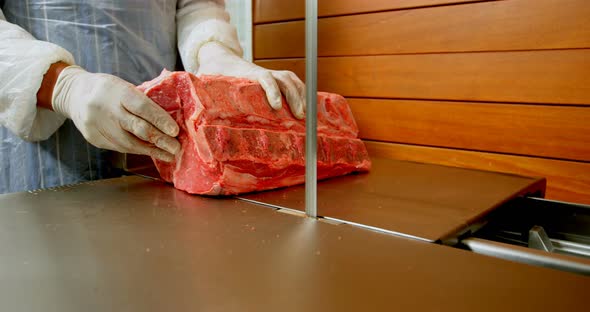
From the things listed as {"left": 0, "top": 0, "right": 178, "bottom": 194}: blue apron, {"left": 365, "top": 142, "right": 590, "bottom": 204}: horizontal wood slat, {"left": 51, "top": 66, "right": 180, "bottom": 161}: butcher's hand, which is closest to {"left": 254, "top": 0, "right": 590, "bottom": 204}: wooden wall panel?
{"left": 365, "top": 142, "right": 590, "bottom": 204}: horizontal wood slat

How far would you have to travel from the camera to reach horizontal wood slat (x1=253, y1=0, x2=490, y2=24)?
200 cm

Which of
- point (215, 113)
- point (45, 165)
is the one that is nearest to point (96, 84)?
point (215, 113)

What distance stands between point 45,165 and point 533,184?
4.75 ft

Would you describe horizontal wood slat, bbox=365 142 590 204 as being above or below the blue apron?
below

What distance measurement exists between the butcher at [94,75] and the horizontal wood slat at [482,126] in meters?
0.78

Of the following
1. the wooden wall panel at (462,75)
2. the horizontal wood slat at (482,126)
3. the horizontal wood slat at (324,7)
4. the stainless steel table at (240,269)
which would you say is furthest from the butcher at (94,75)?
the horizontal wood slat at (482,126)

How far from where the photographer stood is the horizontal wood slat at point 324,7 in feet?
6.57

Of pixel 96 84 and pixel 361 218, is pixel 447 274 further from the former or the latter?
pixel 96 84

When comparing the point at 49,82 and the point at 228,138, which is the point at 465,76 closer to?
the point at 228,138

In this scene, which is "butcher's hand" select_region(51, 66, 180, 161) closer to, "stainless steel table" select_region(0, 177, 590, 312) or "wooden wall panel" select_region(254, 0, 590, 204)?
"stainless steel table" select_region(0, 177, 590, 312)

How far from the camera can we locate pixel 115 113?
1.14 m

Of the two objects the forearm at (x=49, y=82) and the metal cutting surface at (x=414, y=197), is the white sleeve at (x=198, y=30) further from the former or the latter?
the metal cutting surface at (x=414, y=197)

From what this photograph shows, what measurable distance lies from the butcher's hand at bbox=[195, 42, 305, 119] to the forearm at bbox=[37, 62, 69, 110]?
1.58 feet

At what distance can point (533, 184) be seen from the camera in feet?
4.36
